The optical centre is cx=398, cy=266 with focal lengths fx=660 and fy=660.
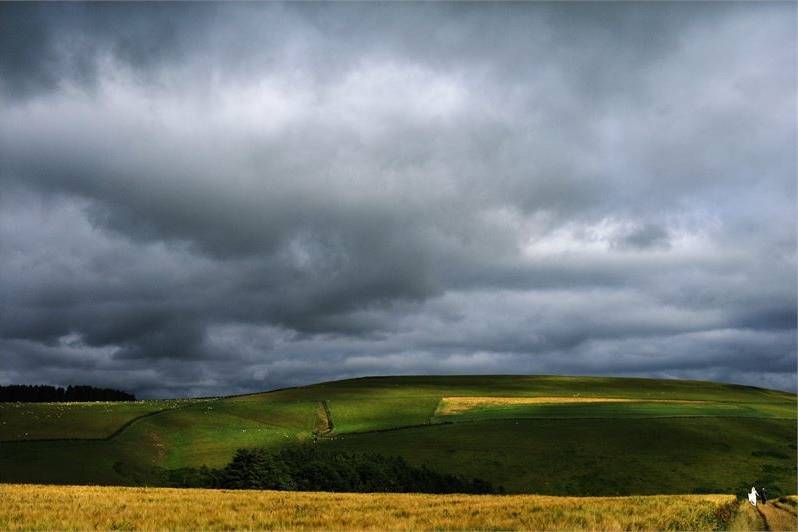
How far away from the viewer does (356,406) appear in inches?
4786

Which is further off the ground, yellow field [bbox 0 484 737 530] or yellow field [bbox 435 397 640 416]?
yellow field [bbox 0 484 737 530]

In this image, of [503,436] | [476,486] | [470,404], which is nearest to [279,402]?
[470,404]

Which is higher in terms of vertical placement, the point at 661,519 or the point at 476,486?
the point at 661,519

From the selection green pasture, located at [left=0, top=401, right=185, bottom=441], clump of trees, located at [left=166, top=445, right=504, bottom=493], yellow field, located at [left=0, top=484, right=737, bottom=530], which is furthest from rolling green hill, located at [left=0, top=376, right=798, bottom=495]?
yellow field, located at [left=0, top=484, right=737, bottom=530]

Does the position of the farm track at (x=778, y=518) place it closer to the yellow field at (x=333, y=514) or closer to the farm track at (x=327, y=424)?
the yellow field at (x=333, y=514)

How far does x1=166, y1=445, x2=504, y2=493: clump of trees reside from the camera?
49531mm

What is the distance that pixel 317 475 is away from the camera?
5038 centimetres

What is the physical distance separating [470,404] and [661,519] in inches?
3898

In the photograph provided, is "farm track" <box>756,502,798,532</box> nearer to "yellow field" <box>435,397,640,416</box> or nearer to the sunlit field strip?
"yellow field" <box>435,397,640,416</box>

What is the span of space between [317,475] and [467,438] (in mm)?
36536

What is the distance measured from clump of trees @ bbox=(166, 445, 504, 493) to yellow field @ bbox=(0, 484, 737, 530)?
19.4 m

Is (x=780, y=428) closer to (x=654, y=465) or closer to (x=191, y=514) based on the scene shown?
(x=654, y=465)

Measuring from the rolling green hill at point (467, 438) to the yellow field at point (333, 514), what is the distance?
118 feet

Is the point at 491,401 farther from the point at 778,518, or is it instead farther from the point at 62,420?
the point at 778,518
